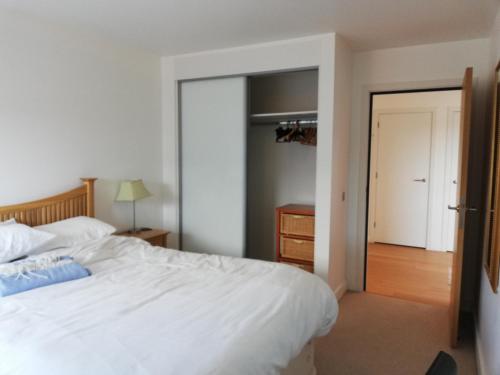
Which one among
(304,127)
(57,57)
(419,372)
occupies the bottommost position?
(419,372)

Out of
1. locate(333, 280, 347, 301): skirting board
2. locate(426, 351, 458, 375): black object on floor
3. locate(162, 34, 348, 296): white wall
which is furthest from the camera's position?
locate(333, 280, 347, 301): skirting board

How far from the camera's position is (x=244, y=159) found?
150 inches

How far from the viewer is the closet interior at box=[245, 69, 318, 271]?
381cm

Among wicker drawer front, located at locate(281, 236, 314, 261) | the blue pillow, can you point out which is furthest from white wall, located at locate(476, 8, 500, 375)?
the blue pillow

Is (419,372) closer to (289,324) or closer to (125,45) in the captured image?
(289,324)

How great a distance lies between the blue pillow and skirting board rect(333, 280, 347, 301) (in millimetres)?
2305

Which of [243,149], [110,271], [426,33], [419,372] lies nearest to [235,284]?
[110,271]

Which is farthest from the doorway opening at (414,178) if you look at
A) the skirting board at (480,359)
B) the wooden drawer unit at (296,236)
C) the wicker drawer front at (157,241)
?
the wicker drawer front at (157,241)

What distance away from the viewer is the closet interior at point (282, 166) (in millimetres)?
3809

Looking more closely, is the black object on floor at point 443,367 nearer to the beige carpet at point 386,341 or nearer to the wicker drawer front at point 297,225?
the beige carpet at point 386,341

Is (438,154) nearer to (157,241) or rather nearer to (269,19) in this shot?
(269,19)

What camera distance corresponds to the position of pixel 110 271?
2359 millimetres

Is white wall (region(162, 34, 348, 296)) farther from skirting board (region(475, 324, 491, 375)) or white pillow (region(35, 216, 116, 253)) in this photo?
white pillow (region(35, 216, 116, 253))

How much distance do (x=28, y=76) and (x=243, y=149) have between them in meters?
Answer: 1.89
